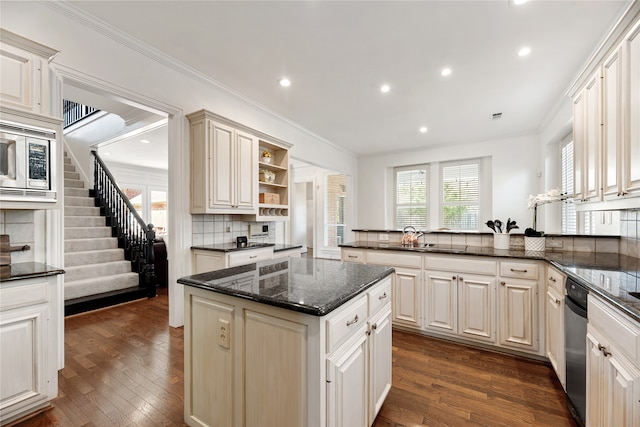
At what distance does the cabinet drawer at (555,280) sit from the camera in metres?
1.89

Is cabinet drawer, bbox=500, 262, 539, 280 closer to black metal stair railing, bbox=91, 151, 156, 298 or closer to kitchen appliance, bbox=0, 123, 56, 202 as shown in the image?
kitchen appliance, bbox=0, 123, 56, 202

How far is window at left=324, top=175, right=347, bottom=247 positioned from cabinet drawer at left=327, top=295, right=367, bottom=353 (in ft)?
19.4

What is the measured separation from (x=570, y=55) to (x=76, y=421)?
498 cm

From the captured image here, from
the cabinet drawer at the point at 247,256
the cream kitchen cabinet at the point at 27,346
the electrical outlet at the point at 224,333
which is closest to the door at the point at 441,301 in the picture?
the cabinet drawer at the point at 247,256

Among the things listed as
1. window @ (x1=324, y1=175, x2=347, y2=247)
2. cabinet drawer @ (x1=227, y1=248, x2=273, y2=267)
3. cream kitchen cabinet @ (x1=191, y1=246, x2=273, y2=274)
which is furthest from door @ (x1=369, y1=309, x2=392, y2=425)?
window @ (x1=324, y1=175, x2=347, y2=247)

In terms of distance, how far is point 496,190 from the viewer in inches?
214

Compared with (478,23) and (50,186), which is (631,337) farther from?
(50,186)

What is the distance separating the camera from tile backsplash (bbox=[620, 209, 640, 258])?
2115 millimetres

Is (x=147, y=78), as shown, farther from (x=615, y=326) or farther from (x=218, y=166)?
(x=615, y=326)

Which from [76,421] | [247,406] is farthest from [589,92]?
[76,421]

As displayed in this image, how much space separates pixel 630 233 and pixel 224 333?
3.15 metres

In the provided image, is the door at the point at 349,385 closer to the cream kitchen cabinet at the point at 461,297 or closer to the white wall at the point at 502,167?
the cream kitchen cabinet at the point at 461,297

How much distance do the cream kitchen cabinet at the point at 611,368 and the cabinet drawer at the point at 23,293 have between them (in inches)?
119

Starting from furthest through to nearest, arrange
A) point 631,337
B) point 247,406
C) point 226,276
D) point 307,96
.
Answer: point 307,96 < point 226,276 < point 247,406 < point 631,337
